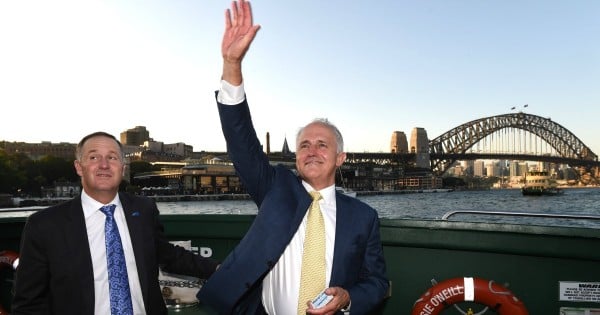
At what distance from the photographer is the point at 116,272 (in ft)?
6.93

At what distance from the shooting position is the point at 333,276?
1.95 metres

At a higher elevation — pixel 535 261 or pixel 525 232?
pixel 525 232

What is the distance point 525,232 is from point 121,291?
6.94ft

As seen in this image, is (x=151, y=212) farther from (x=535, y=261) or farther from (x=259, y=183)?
(x=535, y=261)

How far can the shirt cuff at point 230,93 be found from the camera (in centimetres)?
193

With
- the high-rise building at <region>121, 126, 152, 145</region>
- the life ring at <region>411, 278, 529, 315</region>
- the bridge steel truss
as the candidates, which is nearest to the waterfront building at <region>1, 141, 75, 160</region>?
the high-rise building at <region>121, 126, 152, 145</region>

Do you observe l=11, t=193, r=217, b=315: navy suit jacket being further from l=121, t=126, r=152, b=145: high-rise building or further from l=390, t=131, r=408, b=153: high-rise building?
l=121, t=126, r=152, b=145: high-rise building

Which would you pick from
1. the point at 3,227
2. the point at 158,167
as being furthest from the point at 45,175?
the point at 3,227

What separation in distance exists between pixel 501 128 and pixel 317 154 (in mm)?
99789

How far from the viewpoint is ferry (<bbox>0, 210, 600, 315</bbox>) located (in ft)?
8.81

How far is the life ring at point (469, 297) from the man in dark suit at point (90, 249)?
1.22 metres

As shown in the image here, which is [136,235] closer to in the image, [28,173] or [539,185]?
[539,185]

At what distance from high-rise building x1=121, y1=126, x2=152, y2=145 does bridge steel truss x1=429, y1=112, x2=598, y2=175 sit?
102 metres

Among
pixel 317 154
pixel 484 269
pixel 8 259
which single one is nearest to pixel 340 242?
pixel 317 154
